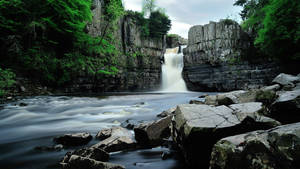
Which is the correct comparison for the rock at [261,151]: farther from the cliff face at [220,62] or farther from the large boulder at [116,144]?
the cliff face at [220,62]

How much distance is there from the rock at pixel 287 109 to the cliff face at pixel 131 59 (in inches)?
568

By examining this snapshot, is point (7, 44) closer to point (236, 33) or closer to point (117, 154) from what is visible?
point (117, 154)

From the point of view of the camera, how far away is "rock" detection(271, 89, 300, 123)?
2727 millimetres

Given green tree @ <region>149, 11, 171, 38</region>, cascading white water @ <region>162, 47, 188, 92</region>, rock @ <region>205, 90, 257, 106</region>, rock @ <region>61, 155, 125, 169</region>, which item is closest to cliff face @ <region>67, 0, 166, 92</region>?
cascading white water @ <region>162, 47, 188, 92</region>

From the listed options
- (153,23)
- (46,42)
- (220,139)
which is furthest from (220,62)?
(220,139)

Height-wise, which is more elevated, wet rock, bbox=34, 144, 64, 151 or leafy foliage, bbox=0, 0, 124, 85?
leafy foliage, bbox=0, 0, 124, 85

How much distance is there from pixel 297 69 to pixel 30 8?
71.8 ft

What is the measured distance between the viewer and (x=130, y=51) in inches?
875

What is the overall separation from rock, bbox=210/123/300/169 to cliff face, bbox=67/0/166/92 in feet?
48.4

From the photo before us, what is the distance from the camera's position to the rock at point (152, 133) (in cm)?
324

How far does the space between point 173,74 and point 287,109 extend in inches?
875

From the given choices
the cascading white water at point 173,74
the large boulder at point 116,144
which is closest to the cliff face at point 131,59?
the cascading white water at point 173,74

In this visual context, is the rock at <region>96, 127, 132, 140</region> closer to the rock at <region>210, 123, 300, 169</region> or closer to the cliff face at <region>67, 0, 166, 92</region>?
the rock at <region>210, 123, 300, 169</region>

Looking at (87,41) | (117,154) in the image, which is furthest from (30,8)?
(117,154)
